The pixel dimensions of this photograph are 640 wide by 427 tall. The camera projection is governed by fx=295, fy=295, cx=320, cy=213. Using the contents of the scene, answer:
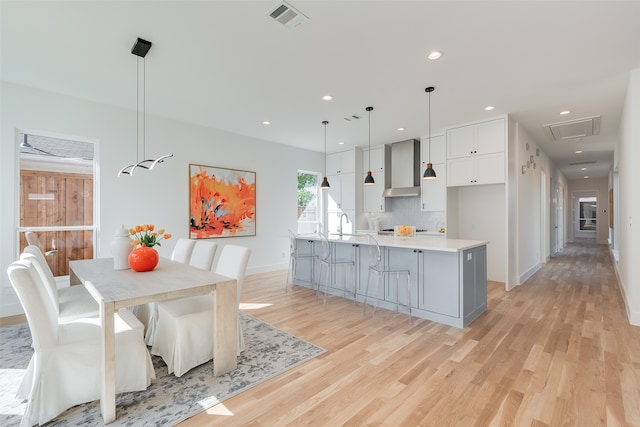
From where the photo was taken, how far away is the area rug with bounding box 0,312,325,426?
5.94 ft

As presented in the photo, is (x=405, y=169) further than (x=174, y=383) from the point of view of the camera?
Yes

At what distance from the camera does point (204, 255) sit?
10.4ft

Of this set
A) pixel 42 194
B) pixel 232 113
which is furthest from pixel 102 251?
pixel 232 113

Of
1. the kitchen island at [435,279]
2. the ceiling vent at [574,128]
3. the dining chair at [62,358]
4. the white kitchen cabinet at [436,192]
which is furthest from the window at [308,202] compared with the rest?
the dining chair at [62,358]

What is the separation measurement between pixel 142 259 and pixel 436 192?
4.90 m

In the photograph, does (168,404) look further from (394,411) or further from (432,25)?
(432,25)

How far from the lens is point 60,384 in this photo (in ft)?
6.00

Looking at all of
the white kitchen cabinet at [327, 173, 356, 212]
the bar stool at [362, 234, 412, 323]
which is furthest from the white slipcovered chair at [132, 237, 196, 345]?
the white kitchen cabinet at [327, 173, 356, 212]

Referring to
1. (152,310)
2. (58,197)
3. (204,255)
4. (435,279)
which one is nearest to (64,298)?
(152,310)

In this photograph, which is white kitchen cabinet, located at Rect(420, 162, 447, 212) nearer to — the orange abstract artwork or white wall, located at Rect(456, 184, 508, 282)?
white wall, located at Rect(456, 184, 508, 282)

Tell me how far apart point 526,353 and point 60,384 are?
3.52 m

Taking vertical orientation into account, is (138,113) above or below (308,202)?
above

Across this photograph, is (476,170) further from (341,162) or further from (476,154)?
(341,162)

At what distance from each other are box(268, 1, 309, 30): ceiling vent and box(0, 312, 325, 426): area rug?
278cm
